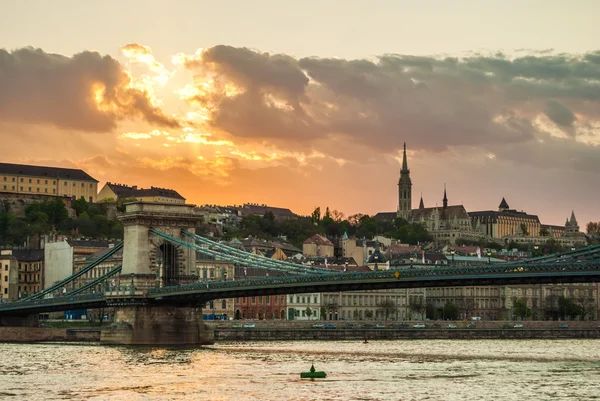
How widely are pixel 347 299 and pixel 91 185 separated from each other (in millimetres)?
70784

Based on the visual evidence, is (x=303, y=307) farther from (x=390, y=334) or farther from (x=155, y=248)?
(x=155, y=248)

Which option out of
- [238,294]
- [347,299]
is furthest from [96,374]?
[347,299]

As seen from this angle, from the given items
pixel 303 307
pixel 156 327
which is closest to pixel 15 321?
pixel 156 327

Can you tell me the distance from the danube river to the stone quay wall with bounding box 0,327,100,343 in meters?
8.88

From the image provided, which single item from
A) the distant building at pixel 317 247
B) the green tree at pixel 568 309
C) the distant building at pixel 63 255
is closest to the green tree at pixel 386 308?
the green tree at pixel 568 309

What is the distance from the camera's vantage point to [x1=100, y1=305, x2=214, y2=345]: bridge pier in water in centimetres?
7656

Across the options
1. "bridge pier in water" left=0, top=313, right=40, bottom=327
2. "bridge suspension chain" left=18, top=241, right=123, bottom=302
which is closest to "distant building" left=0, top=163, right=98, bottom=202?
"bridge pier in water" left=0, top=313, right=40, bottom=327

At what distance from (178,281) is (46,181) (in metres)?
113

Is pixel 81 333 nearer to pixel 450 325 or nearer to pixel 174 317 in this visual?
pixel 174 317

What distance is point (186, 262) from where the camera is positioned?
81.4 m

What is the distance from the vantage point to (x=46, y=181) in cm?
19062

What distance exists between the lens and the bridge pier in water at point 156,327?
76562mm

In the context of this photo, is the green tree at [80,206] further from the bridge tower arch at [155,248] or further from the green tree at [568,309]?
the bridge tower arch at [155,248]

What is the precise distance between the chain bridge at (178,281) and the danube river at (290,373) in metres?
2.88
